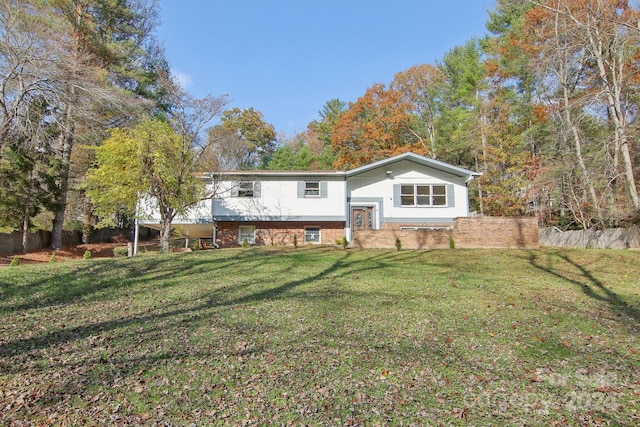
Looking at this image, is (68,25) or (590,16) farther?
(68,25)

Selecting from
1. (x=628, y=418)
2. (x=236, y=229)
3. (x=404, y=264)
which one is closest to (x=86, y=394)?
(x=628, y=418)

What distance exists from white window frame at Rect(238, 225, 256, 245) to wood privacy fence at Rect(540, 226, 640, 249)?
608 inches

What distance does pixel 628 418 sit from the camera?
11.1ft

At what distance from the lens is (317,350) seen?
4934 millimetres

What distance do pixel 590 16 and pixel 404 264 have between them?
504 inches

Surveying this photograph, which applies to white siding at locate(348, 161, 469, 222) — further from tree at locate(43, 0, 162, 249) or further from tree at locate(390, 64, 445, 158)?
tree at locate(390, 64, 445, 158)

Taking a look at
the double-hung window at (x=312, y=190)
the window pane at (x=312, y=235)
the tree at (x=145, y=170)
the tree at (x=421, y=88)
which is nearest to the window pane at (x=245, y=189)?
the double-hung window at (x=312, y=190)

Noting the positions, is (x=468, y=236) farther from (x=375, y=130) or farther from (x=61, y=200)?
(x=61, y=200)

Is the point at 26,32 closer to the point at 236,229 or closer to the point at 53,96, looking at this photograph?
the point at 53,96

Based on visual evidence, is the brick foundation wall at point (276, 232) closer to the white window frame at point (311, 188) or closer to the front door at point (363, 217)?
the front door at point (363, 217)

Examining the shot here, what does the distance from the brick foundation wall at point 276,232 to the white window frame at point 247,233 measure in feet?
0.42

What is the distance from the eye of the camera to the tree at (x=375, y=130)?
97.4 feet

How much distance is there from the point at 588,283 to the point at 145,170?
45.8 feet

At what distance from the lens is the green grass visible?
359cm
